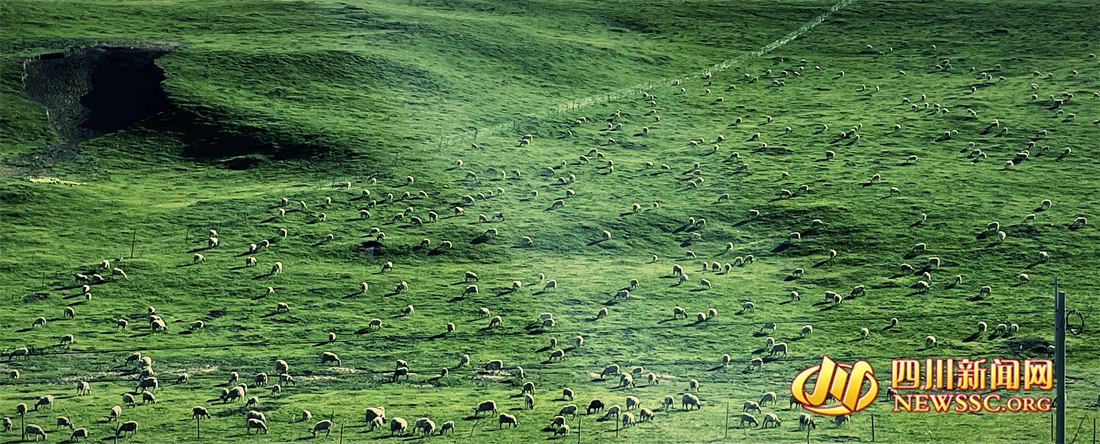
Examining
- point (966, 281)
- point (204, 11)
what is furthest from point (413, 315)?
point (204, 11)

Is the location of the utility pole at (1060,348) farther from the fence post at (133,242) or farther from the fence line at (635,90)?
the fence line at (635,90)

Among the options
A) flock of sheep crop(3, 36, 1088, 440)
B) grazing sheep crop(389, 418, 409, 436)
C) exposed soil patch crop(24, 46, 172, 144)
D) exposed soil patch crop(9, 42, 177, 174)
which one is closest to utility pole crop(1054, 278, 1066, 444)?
flock of sheep crop(3, 36, 1088, 440)

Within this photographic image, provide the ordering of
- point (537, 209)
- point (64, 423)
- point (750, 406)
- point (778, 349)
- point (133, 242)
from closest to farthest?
point (64, 423) → point (750, 406) → point (778, 349) → point (133, 242) → point (537, 209)

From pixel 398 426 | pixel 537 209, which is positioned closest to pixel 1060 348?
pixel 398 426

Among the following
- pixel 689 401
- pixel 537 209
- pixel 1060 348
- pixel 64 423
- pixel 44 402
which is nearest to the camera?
pixel 1060 348

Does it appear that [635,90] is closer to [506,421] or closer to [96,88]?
[96,88]

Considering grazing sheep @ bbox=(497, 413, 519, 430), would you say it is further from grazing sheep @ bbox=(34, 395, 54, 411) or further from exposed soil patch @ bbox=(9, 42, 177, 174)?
exposed soil patch @ bbox=(9, 42, 177, 174)

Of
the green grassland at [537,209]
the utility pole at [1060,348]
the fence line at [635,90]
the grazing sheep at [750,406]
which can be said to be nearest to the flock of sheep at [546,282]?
the grazing sheep at [750,406]
